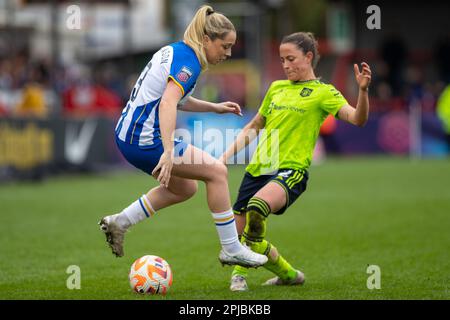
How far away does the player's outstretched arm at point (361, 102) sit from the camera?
20.6 ft

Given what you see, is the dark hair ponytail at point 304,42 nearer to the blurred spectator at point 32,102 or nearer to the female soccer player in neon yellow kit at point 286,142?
the female soccer player in neon yellow kit at point 286,142

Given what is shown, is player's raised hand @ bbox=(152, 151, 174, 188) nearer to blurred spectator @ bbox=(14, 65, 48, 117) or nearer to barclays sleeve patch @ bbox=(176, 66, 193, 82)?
barclays sleeve patch @ bbox=(176, 66, 193, 82)

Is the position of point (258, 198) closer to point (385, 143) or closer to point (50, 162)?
point (50, 162)

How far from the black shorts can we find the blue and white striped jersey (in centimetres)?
99

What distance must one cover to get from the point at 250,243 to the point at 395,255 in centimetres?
243

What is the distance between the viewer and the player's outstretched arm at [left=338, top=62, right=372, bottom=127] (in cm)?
628

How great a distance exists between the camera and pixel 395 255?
8539 millimetres

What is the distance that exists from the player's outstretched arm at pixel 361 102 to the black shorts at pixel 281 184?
596mm

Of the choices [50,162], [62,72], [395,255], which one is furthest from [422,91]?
[395,255]

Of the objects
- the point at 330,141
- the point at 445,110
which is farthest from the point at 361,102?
the point at 330,141

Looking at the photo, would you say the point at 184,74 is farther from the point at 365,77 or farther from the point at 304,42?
the point at 365,77

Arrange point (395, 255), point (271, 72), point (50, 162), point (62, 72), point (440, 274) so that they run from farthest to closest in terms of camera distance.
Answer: point (271, 72)
point (62, 72)
point (50, 162)
point (395, 255)
point (440, 274)

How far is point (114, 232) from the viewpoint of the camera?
681cm
